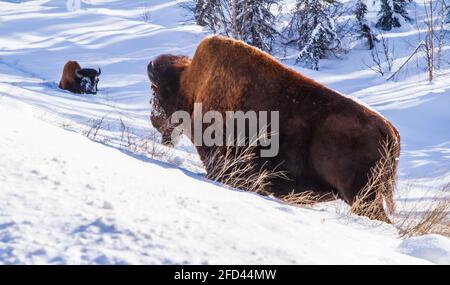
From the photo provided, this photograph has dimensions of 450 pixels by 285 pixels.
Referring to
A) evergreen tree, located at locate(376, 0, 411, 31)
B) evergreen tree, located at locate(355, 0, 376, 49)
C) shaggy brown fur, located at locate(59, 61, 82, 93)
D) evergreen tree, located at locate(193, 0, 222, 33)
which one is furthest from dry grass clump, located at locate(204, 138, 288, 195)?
evergreen tree, located at locate(376, 0, 411, 31)

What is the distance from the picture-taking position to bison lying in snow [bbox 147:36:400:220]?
4.38 meters

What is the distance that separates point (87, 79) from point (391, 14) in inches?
843

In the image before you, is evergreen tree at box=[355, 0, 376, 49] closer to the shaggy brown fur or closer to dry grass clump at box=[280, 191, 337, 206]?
the shaggy brown fur

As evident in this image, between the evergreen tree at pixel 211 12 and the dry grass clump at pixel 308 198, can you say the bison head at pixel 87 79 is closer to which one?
the evergreen tree at pixel 211 12

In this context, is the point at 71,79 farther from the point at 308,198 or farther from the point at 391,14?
the point at 391,14

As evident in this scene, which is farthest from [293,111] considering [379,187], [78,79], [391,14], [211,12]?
[391,14]

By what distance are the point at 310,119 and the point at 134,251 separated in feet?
10.3

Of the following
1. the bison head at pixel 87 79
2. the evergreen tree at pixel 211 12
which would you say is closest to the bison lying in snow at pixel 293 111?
the bison head at pixel 87 79

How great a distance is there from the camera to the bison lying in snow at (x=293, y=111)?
4.38m

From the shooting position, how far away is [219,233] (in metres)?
2.00

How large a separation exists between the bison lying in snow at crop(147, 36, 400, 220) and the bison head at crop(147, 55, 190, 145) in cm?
1

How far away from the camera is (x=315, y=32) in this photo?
2436cm
